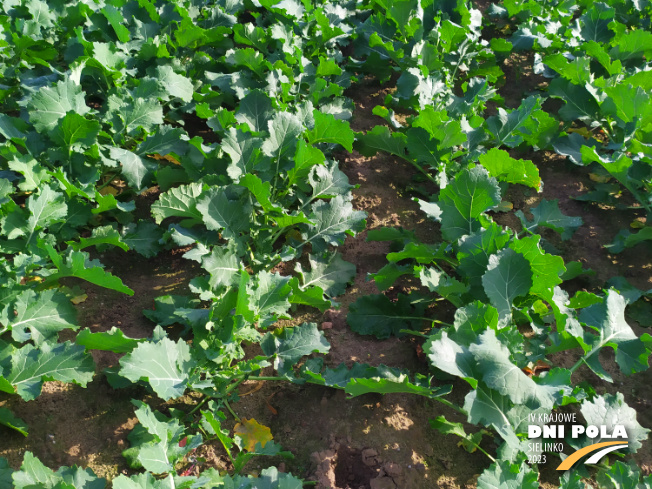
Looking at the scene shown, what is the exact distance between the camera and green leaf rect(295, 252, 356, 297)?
363 cm

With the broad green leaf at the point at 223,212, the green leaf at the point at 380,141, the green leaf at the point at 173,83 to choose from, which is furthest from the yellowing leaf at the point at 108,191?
the green leaf at the point at 380,141

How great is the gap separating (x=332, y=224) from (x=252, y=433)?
146 cm

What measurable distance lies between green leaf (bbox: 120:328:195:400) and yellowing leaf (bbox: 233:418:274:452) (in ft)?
1.43

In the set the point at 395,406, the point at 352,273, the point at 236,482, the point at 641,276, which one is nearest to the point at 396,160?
the point at 352,273

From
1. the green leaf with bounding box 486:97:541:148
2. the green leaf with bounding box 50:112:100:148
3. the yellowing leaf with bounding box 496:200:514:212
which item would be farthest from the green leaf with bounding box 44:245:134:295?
the green leaf with bounding box 486:97:541:148

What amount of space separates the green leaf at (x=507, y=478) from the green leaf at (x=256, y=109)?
2.72 meters

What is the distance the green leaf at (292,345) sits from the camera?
3.04 meters

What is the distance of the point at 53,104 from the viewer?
3.79 m

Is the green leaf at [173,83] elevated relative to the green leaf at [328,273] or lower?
elevated

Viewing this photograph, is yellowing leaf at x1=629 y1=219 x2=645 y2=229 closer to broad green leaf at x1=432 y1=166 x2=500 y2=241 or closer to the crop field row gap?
the crop field row gap

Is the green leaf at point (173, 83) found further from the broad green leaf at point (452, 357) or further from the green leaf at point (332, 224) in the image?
the broad green leaf at point (452, 357)

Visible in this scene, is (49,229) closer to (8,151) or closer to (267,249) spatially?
(8,151)

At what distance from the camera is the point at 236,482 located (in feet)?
8.37

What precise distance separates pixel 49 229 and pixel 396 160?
8.94ft
